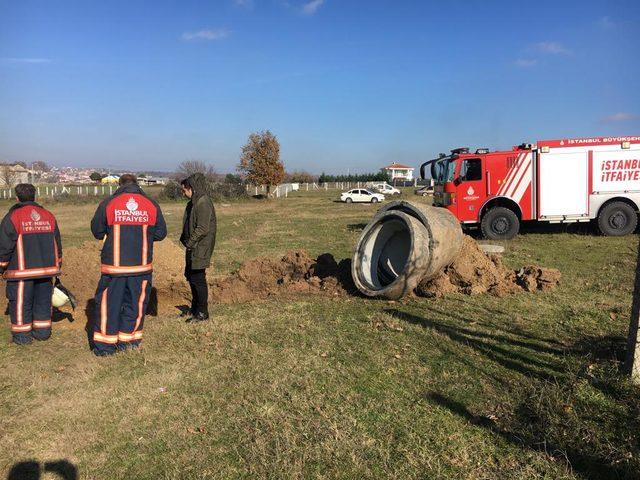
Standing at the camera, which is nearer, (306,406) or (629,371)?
(306,406)

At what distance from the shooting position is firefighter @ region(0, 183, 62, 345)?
5.47 metres

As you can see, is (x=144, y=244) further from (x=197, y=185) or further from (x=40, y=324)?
(x=40, y=324)

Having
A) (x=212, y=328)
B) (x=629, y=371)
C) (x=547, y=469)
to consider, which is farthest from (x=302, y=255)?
(x=547, y=469)

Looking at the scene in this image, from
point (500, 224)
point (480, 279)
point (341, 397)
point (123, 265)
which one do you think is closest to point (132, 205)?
point (123, 265)

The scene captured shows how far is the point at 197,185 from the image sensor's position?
6016mm

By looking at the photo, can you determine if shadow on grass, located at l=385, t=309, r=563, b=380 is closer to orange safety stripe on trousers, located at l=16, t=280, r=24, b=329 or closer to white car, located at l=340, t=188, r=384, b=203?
orange safety stripe on trousers, located at l=16, t=280, r=24, b=329

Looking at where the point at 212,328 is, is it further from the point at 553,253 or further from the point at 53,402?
the point at 553,253

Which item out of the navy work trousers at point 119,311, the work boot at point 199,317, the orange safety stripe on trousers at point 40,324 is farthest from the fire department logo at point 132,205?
the orange safety stripe on trousers at point 40,324

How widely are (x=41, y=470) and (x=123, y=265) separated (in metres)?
2.17

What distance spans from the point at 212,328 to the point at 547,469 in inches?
159

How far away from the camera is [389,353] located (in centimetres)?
500

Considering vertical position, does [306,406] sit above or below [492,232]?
below

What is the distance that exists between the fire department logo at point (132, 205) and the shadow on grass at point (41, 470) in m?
2.52

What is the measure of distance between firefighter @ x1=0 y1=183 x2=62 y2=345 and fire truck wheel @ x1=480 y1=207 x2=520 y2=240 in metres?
11.7
